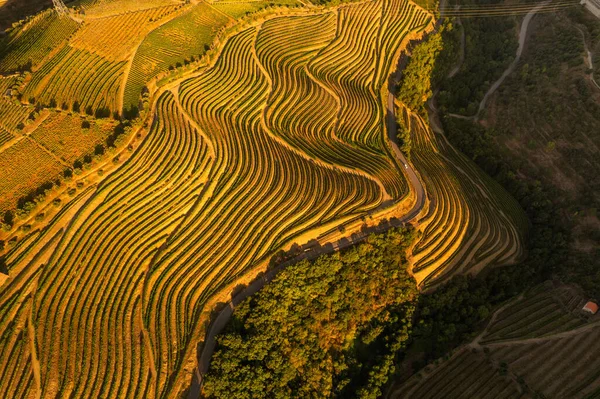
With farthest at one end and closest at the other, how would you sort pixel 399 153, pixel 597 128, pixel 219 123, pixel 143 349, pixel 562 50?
pixel 562 50 → pixel 597 128 → pixel 399 153 → pixel 219 123 → pixel 143 349

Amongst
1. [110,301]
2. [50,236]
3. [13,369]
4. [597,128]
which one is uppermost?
[597,128]

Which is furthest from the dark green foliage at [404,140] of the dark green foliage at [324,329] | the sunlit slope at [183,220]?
the dark green foliage at [324,329]

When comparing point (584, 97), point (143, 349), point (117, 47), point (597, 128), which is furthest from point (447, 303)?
point (117, 47)

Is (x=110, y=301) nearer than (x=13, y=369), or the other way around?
(x=13, y=369)

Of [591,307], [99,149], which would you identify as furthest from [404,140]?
[99,149]

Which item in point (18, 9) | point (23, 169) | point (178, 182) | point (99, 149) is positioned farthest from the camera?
point (18, 9)

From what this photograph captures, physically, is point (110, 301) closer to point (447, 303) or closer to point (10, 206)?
point (10, 206)

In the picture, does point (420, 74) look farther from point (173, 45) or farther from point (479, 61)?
point (173, 45)
